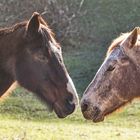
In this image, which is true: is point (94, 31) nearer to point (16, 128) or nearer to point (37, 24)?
point (16, 128)

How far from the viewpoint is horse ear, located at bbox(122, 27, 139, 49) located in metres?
9.13

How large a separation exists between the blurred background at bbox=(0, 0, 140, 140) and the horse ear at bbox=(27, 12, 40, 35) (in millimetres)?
5949

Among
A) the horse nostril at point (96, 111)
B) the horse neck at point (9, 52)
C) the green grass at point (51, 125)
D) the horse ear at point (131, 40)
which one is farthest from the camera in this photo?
the green grass at point (51, 125)

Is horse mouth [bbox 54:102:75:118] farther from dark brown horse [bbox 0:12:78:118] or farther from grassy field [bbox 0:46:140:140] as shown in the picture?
grassy field [bbox 0:46:140:140]

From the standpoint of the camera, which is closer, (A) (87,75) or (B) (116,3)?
(A) (87,75)

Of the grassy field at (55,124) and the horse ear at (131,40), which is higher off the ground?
the horse ear at (131,40)

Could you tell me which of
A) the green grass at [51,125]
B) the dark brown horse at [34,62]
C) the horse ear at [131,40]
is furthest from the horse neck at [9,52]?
the green grass at [51,125]

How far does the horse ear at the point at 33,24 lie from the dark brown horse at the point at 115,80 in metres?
1.41

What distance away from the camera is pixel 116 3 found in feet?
111

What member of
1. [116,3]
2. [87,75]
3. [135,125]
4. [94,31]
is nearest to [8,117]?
[135,125]

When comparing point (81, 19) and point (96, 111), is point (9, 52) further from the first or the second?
point (81, 19)

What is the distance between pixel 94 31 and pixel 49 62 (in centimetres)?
2248

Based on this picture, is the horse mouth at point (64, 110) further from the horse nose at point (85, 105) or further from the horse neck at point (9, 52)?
the horse neck at point (9, 52)

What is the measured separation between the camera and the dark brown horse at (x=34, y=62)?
9.95 m
